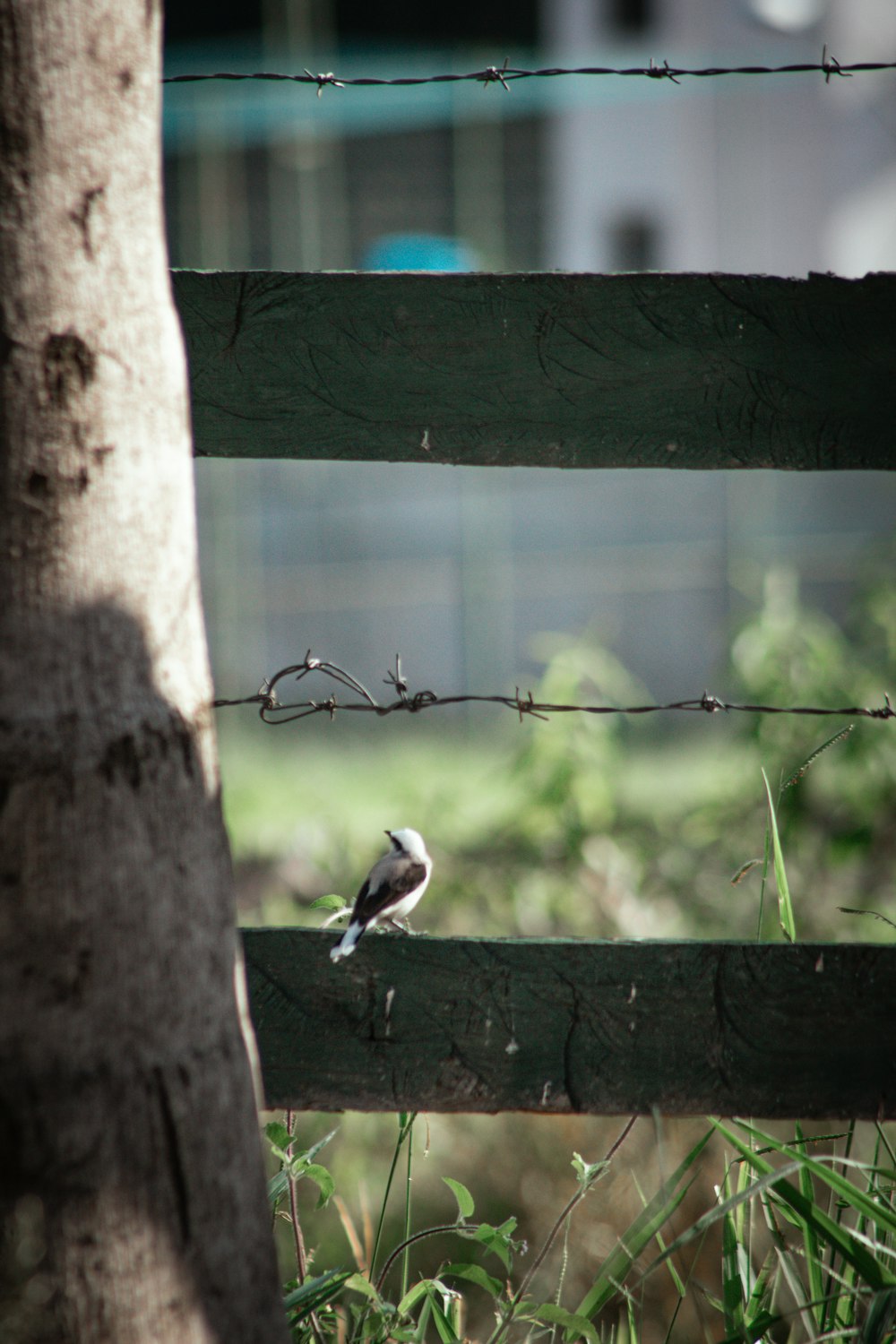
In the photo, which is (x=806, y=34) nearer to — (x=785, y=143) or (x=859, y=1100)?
(x=785, y=143)

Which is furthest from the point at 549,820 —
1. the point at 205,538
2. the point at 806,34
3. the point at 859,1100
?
the point at 806,34

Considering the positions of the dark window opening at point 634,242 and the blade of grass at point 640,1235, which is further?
the dark window opening at point 634,242

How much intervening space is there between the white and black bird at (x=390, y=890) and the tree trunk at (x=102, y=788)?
0.31 metres

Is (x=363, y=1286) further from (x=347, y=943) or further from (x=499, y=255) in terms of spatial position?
(x=499, y=255)

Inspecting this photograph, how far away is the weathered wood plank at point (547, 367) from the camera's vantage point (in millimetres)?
1576

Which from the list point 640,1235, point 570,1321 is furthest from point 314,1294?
point 640,1235

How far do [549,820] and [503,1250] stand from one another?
8.42ft

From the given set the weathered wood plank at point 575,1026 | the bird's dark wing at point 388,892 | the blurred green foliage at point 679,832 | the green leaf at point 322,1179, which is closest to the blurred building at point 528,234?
the blurred green foliage at point 679,832

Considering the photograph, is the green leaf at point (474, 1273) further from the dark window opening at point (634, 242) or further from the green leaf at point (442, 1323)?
the dark window opening at point (634, 242)

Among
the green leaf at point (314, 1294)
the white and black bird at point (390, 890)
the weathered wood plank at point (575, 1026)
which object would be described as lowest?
the green leaf at point (314, 1294)

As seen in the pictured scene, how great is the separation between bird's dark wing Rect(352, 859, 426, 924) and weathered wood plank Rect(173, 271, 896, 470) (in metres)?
0.62

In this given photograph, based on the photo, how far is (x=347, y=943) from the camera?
5.20ft

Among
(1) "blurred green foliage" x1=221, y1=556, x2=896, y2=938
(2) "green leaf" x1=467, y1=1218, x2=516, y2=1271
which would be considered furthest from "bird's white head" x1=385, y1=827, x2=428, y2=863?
(1) "blurred green foliage" x1=221, y1=556, x2=896, y2=938

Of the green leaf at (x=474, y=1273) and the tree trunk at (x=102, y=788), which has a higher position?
the tree trunk at (x=102, y=788)
